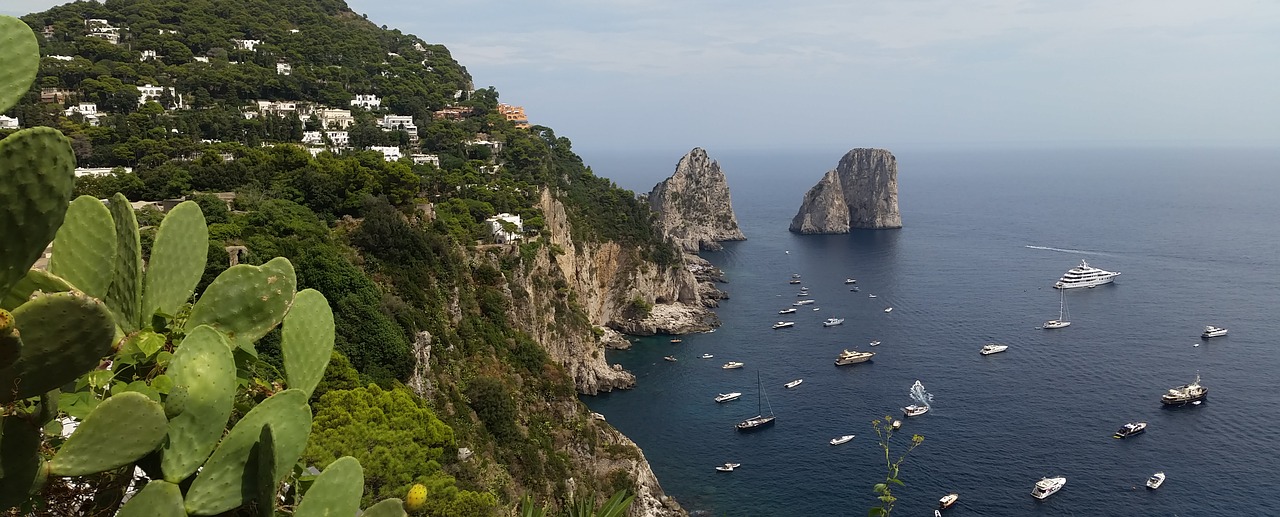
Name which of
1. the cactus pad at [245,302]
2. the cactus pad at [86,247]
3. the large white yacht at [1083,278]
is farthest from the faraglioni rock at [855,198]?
the cactus pad at [86,247]

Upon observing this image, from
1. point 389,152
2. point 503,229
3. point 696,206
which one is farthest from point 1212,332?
point 696,206

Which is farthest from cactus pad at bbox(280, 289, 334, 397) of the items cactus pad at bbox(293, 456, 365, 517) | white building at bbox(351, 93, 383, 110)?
white building at bbox(351, 93, 383, 110)

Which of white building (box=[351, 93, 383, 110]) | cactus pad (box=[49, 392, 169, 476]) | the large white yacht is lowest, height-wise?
the large white yacht

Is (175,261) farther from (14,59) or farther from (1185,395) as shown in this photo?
(1185,395)

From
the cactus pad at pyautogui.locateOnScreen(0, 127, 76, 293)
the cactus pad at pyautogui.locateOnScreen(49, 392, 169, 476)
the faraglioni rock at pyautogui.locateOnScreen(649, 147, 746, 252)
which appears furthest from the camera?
the faraglioni rock at pyautogui.locateOnScreen(649, 147, 746, 252)

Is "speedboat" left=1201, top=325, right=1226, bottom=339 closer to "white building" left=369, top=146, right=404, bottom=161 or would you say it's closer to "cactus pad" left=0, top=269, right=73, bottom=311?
"white building" left=369, top=146, right=404, bottom=161

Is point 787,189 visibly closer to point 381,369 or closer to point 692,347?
point 692,347

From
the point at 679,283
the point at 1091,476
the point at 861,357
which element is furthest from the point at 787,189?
the point at 1091,476
